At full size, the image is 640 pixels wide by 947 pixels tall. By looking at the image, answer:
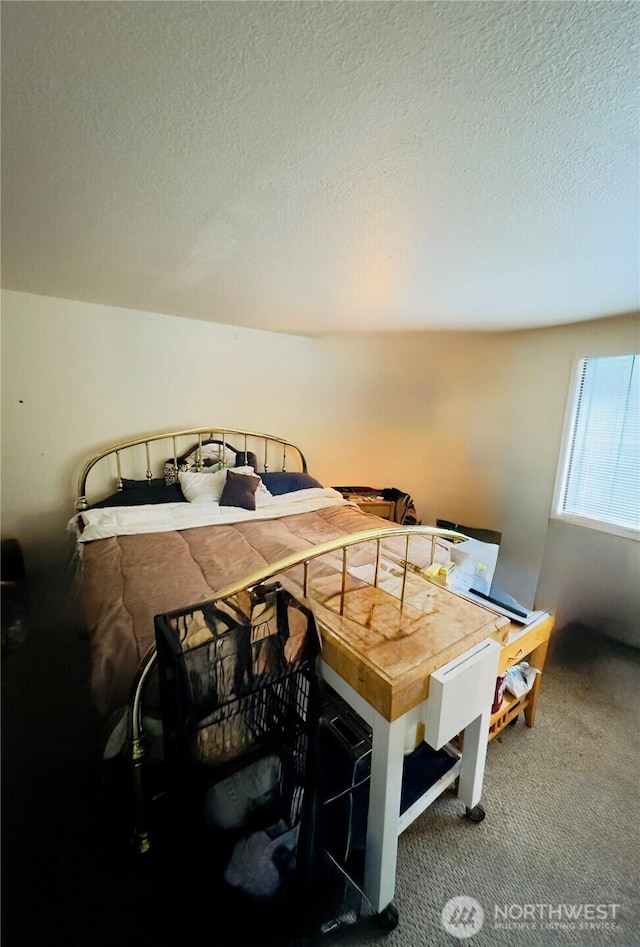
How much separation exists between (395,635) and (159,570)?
4.10ft

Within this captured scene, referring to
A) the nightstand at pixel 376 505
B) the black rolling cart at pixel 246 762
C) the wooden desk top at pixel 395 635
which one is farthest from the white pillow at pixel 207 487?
the black rolling cart at pixel 246 762

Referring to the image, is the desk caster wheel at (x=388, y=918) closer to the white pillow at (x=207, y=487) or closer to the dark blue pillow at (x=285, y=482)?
the white pillow at (x=207, y=487)

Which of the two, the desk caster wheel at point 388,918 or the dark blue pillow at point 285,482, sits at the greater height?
the dark blue pillow at point 285,482

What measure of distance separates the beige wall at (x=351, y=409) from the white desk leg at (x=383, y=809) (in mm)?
2257

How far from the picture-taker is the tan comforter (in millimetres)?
1199

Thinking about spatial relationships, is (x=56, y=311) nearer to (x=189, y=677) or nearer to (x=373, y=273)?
(x=373, y=273)

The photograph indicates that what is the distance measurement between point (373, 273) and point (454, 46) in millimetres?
1126

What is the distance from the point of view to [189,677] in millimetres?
836

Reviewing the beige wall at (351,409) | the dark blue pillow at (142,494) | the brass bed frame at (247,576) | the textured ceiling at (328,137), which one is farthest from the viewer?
the dark blue pillow at (142,494)

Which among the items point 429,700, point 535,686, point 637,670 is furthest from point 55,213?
point 637,670

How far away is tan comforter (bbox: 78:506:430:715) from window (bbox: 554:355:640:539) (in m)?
1.39

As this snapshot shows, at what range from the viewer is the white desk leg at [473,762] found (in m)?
1.21

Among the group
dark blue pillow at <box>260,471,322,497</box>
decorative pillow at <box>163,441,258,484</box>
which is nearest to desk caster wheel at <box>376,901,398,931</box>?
dark blue pillow at <box>260,471,322,497</box>

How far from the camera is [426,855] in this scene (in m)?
1.21
